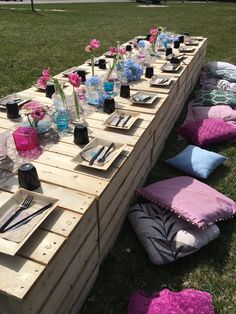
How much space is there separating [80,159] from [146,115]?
3.95 feet

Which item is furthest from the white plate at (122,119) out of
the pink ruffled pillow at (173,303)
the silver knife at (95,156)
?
the pink ruffled pillow at (173,303)

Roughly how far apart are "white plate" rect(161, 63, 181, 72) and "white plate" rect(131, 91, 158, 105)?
3.56 feet

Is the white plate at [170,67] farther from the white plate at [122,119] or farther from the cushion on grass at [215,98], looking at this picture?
the white plate at [122,119]

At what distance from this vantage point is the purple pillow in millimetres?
4781

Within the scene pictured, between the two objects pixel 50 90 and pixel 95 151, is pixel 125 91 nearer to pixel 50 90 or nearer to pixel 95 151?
pixel 50 90

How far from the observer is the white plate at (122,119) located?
3484 mm

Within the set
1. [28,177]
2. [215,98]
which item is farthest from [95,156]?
→ [215,98]

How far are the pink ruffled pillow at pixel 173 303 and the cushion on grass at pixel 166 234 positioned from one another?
0.44 m

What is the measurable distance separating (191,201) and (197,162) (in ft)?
3.18

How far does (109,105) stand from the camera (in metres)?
3.83

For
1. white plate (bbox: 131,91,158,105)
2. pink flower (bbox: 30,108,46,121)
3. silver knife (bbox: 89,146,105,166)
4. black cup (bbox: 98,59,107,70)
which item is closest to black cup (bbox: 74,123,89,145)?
silver knife (bbox: 89,146,105,166)

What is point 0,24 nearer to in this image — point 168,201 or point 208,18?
point 208,18

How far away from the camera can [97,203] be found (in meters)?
2.51

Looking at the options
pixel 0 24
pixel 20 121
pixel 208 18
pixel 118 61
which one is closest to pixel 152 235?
pixel 20 121
